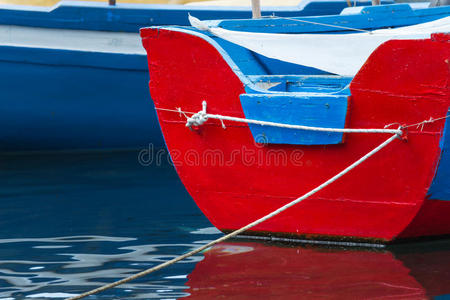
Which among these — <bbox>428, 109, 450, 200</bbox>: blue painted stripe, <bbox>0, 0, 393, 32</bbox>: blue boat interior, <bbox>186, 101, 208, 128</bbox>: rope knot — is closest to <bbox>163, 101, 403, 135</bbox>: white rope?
<bbox>186, 101, 208, 128</bbox>: rope knot

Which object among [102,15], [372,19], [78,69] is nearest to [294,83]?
[372,19]

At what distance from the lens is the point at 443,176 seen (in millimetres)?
3816

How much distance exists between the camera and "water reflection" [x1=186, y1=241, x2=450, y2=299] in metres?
3.53

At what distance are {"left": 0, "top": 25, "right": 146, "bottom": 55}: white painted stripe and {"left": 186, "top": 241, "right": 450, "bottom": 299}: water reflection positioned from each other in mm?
3589

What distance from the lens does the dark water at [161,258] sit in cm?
360

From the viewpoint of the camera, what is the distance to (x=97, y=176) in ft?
21.5

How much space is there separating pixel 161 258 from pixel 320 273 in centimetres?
98

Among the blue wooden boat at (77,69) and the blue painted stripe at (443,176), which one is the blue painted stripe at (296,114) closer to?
the blue painted stripe at (443,176)

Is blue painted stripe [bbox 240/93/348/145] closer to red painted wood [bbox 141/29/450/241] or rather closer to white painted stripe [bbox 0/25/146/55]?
red painted wood [bbox 141/29/450/241]

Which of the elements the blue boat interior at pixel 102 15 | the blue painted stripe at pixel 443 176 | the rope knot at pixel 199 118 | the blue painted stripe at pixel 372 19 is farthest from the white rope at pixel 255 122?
the blue boat interior at pixel 102 15

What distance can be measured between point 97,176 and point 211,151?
251 cm

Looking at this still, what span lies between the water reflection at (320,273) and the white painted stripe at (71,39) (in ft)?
11.8

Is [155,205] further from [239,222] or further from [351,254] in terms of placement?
[351,254]

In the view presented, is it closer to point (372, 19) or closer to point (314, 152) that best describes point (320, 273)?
point (314, 152)
